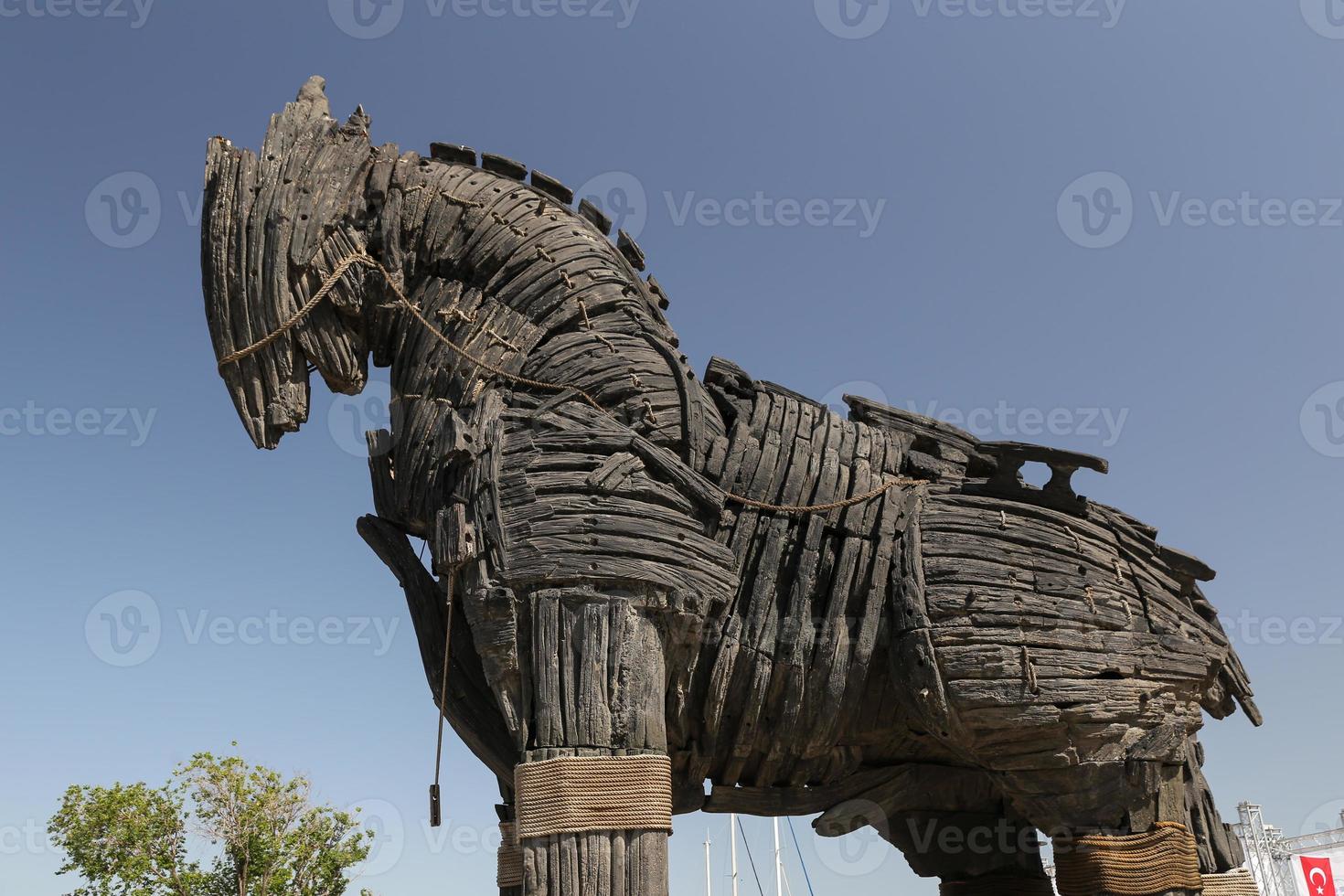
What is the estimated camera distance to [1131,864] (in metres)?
5.01

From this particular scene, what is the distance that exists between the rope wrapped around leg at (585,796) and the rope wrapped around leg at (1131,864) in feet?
7.06

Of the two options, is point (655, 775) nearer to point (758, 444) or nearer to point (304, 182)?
point (758, 444)

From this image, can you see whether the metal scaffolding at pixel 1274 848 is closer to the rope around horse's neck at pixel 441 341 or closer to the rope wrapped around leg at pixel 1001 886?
the rope wrapped around leg at pixel 1001 886

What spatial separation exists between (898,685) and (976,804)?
4.85ft

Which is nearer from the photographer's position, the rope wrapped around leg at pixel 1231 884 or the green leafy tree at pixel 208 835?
the rope wrapped around leg at pixel 1231 884

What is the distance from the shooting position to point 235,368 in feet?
16.7

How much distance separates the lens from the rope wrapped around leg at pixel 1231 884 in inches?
209

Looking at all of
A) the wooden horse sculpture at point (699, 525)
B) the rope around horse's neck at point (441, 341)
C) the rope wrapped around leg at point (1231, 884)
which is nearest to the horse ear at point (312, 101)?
the wooden horse sculpture at point (699, 525)

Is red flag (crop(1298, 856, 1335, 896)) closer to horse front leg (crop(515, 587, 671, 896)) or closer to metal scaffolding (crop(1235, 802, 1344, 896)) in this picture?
metal scaffolding (crop(1235, 802, 1344, 896))

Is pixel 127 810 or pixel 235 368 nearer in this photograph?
pixel 235 368

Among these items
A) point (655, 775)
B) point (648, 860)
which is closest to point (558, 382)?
point (655, 775)

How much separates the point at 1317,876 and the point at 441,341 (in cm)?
1659

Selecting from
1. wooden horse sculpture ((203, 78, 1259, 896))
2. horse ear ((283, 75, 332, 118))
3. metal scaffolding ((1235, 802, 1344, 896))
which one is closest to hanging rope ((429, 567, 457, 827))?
wooden horse sculpture ((203, 78, 1259, 896))

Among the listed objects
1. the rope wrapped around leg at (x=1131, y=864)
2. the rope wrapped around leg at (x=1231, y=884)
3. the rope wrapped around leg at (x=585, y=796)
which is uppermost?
the rope wrapped around leg at (x=585, y=796)
